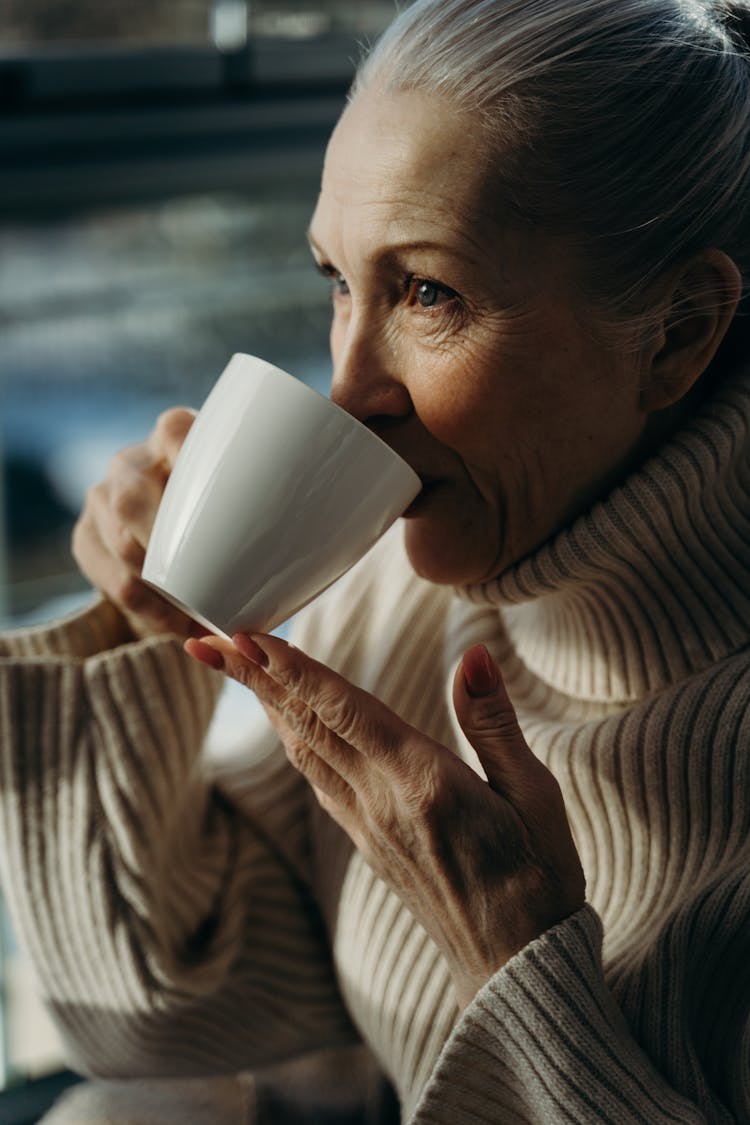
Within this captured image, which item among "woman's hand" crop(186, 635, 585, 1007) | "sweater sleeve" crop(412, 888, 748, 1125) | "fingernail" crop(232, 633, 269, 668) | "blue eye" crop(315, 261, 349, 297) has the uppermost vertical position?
"blue eye" crop(315, 261, 349, 297)

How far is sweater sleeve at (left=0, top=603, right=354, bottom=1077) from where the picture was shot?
1.10 m

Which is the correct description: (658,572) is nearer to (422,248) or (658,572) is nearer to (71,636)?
(422,248)

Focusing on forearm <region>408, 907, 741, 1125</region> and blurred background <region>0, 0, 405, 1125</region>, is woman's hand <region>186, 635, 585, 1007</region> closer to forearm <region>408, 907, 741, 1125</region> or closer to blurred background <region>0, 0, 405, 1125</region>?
forearm <region>408, 907, 741, 1125</region>

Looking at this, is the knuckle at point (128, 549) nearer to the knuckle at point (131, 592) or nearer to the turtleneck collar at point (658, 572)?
the knuckle at point (131, 592)

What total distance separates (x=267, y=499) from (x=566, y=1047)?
A: 0.38 metres

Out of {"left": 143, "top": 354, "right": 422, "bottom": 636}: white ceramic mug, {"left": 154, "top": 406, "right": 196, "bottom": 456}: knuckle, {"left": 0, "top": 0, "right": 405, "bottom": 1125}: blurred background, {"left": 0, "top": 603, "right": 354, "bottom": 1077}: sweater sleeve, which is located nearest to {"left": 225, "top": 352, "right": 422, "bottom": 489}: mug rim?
{"left": 143, "top": 354, "right": 422, "bottom": 636}: white ceramic mug

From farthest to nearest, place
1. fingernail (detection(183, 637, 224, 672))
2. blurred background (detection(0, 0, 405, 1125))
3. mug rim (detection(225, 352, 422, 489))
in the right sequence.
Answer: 1. blurred background (detection(0, 0, 405, 1125))
2. fingernail (detection(183, 637, 224, 672))
3. mug rim (detection(225, 352, 422, 489))

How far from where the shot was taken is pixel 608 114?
2.77 ft

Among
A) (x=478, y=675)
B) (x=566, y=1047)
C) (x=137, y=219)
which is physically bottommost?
(x=566, y=1047)

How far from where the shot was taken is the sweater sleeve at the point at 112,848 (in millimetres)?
1099

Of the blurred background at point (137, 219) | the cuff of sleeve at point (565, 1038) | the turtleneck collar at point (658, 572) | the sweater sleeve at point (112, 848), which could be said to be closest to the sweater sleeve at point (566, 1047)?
the cuff of sleeve at point (565, 1038)

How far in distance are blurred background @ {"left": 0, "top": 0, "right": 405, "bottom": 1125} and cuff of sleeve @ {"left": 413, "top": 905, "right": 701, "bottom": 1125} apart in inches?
39.0

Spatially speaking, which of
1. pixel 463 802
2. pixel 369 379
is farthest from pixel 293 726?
pixel 369 379

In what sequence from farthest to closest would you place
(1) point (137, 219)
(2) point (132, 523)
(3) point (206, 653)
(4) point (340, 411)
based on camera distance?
(1) point (137, 219) < (2) point (132, 523) < (3) point (206, 653) < (4) point (340, 411)
